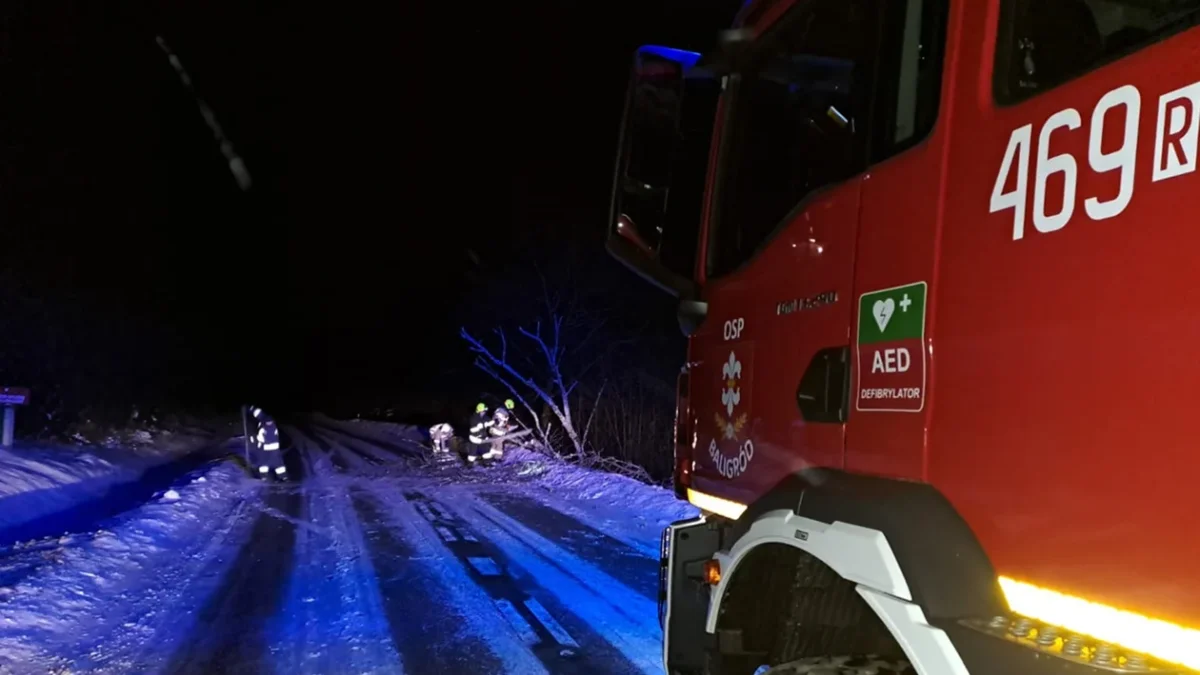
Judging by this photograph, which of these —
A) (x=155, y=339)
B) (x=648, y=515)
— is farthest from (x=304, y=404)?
(x=648, y=515)

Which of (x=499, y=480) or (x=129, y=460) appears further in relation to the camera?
(x=129, y=460)

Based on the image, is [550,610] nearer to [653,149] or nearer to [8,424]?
[653,149]

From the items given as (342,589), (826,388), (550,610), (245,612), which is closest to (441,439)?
(342,589)

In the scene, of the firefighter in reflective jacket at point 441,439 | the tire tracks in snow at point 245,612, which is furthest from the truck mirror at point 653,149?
the firefighter in reflective jacket at point 441,439

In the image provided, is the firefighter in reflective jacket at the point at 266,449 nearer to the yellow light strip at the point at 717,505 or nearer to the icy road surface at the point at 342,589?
the icy road surface at the point at 342,589

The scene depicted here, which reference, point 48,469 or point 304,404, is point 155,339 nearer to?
point 48,469

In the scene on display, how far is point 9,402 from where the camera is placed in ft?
50.4

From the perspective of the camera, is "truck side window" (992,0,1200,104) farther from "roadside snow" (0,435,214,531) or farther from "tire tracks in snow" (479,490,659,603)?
"roadside snow" (0,435,214,531)

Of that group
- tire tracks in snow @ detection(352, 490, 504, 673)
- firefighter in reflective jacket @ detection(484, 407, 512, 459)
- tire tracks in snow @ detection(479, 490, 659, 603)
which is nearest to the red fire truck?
tire tracks in snow @ detection(352, 490, 504, 673)

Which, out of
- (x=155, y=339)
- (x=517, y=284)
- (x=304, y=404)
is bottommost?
(x=304, y=404)

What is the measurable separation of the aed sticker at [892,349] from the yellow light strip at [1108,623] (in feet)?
1.73

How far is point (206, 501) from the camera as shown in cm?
1221

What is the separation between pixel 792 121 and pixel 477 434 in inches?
608

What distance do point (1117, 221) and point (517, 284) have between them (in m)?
22.9
